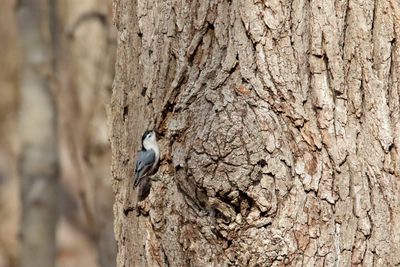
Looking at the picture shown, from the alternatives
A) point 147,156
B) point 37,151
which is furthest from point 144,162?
point 37,151

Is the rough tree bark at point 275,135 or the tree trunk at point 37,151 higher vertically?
the tree trunk at point 37,151

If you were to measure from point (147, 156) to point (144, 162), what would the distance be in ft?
0.05

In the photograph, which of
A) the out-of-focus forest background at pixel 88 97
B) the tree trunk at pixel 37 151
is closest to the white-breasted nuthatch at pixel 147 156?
the out-of-focus forest background at pixel 88 97

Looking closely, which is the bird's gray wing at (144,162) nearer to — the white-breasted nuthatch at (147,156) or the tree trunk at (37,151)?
the white-breasted nuthatch at (147,156)

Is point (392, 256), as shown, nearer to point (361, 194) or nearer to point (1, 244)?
point (361, 194)

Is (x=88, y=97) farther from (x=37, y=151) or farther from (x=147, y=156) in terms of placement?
(x=147, y=156)

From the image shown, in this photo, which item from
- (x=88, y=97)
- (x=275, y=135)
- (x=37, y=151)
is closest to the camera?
(x=275, y=135)

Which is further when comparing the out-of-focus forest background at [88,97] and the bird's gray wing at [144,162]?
the out-of-focus forest background at [88,97]

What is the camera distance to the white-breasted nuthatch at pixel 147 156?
164 centimetres

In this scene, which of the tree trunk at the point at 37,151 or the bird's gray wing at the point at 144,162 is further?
the tree trunk at the point at 37,151

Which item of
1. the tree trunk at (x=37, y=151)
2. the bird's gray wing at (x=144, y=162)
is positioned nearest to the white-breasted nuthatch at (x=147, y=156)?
the bird's gray wing at (x=144, y=162)

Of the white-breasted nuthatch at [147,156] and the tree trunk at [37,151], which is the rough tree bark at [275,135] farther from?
the tree trunk at [37,151]

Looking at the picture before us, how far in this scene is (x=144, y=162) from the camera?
1.65 m

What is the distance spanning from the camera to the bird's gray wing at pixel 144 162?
164 centimetres
